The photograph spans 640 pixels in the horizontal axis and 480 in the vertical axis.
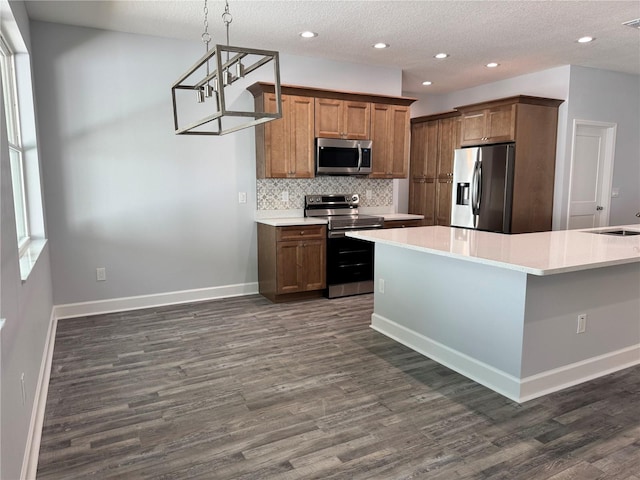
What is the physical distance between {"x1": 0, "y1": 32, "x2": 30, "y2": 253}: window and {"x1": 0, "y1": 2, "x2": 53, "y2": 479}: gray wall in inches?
42.4

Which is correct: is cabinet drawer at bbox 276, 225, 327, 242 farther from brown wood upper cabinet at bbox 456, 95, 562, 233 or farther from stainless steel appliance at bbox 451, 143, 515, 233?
brown wood upper cabinet at bbox 456, 95, 562, 233

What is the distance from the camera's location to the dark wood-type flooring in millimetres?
2064

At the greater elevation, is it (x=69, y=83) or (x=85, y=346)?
(x=69, y=83)

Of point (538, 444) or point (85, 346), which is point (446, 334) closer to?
point (538, 444)

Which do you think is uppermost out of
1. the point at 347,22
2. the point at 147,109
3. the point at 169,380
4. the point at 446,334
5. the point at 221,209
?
Answer: the point at 347,22

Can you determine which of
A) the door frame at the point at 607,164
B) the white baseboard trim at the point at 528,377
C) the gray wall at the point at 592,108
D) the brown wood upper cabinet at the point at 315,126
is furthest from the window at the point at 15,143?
the door frame at the point at 607,164

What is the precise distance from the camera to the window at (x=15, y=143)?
10.5 ft

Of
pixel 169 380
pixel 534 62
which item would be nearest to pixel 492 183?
pixel 534 62

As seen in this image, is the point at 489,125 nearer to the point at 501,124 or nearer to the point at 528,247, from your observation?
the point at 501,124

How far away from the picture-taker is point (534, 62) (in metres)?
5.37

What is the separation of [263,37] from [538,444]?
160 inches

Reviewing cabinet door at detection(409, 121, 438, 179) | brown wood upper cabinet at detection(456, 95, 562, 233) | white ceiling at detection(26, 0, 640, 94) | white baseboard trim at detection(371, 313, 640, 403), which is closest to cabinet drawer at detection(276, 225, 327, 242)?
white baseboard trim at detection(371, 313, 640, 403)

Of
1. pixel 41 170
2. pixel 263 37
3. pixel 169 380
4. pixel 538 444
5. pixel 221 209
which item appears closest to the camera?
pixel 538 444

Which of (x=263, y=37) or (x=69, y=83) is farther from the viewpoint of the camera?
(x=263, y=37)
